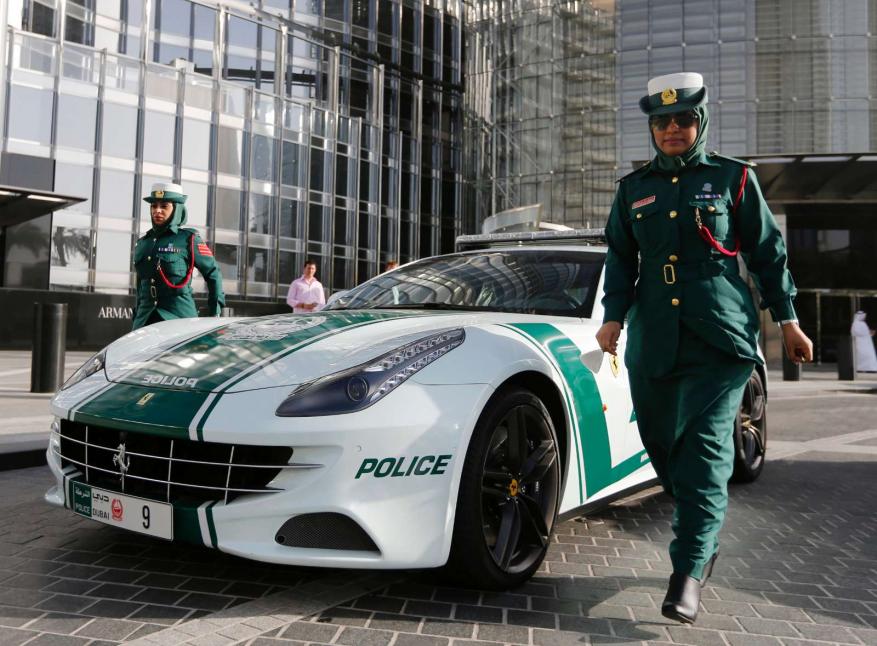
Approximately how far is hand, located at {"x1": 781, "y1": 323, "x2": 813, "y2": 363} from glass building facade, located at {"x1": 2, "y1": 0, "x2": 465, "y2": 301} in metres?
26.0

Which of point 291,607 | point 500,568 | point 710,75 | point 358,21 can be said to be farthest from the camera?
point 358,21

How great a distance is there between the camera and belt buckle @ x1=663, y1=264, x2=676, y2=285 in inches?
116

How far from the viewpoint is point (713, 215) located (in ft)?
9.61

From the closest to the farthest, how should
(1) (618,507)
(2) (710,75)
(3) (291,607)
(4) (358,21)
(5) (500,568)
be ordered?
(3) (291,607) → (5) (500,568) → (1) (618,507) → (2) (710,75) → (4) (358,21)

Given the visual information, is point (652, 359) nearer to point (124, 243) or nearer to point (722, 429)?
point (722, 429)

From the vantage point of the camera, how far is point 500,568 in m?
2.94

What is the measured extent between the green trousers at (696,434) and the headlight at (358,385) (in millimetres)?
870

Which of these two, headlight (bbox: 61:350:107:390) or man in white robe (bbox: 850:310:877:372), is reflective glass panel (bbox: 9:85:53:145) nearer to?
man in white robe (bbox: 850:310:877:372)

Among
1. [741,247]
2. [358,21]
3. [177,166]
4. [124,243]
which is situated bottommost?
[741,247]

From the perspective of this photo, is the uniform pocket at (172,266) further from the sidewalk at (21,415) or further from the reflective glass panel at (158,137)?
the reflective glass panel at (158,137)

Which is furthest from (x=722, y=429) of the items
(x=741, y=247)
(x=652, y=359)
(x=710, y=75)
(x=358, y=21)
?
(x=358, y=21)

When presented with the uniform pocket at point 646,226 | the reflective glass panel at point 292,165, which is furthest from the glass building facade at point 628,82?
the uniform pocket at point 646,226

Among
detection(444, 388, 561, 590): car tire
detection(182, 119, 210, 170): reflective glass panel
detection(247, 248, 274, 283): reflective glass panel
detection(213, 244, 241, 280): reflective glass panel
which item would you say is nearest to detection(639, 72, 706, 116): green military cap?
detection(444, 388, 561, 590): car tire

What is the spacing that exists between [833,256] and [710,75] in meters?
7.39
